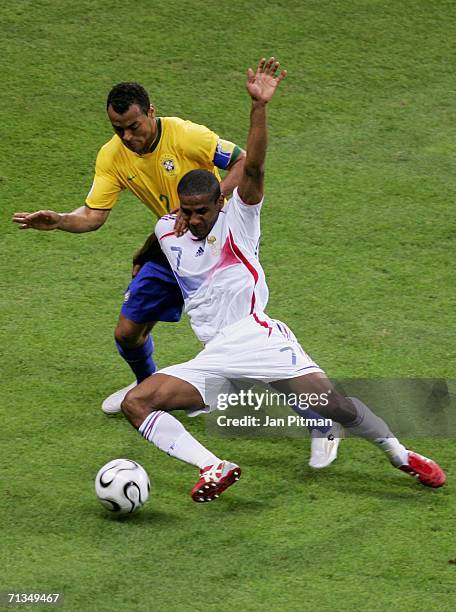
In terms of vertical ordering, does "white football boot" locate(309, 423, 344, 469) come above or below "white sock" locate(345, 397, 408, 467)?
below

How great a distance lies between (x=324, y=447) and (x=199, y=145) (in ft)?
5.74

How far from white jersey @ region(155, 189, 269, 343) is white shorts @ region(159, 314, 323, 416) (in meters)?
0.08

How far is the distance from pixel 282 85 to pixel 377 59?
3.42 ft

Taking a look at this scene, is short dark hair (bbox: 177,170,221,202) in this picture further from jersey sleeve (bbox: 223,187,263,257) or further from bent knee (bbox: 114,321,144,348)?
bent knee (bbox: 114,321,144,348)

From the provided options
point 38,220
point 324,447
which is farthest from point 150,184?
point 324,447

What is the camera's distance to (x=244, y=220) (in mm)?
6340

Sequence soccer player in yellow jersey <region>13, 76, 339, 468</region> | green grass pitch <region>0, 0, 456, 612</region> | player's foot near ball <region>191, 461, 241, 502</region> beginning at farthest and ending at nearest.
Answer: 1. soccer player in yellow jersey <region>13, 76, 339, 468</region>
2. player's foot near ball <region>191, 461, 241, 502</region>
3. green grass pitch <region>0, 0, 456, 612</region>

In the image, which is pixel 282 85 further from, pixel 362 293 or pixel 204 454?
pixel 204 454

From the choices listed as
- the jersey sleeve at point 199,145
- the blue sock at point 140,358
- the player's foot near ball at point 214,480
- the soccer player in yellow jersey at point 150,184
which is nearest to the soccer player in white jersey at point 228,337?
the player's foot near ball at point 214,480

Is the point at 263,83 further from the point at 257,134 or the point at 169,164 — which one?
the point at 169,164

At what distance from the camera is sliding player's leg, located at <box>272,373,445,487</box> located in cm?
630

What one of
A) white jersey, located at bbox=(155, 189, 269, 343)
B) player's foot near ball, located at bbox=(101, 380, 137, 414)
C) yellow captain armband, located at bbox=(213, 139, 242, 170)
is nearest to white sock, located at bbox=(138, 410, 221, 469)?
white jersey, located at bbox=(155, 189, 269, 343)

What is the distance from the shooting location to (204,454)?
612 cm

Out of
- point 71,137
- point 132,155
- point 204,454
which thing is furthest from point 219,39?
point 204,454
